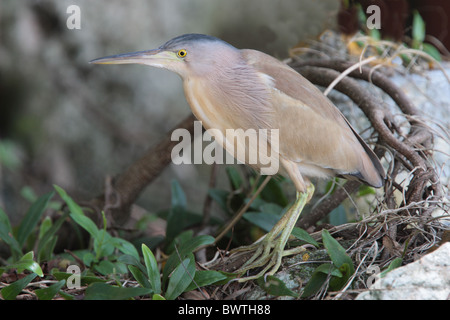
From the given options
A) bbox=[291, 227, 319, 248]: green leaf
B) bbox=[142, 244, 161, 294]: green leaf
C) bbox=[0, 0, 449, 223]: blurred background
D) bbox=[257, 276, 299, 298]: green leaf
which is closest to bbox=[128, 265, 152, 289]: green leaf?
bbox=[142, 244, 161, 294]: green leaf

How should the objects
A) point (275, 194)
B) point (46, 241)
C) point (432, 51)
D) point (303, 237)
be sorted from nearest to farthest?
point (303, 237)
point (46, 241)
point (275, 194)
point (432, 51)

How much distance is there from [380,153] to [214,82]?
25.9 inches

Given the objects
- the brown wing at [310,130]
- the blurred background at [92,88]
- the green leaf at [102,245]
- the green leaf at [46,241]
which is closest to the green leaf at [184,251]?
the brown wing at [310,130]

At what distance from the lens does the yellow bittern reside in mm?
1135

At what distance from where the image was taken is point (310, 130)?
4.17 feet

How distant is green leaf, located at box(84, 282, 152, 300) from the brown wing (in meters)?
0.48

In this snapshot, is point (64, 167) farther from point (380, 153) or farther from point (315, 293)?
point (315, 293)

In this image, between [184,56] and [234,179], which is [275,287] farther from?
[234,179]

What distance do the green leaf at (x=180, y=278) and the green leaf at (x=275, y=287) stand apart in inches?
6.4

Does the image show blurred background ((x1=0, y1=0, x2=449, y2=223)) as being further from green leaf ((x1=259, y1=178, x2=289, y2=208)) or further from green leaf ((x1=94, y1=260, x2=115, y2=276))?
green leaf ((x1=94, y1=260, x2=115, y2=276))

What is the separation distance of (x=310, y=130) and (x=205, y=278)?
44 centimetres

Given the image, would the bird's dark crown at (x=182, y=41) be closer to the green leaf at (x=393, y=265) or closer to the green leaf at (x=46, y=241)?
the green leaf at (x=393, y=265)

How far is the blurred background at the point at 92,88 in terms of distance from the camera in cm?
252

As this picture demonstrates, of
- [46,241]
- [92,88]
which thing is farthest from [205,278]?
[92,88]
